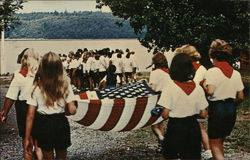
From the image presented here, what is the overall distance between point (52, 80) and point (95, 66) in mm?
11621

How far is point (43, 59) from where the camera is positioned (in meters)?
3.99

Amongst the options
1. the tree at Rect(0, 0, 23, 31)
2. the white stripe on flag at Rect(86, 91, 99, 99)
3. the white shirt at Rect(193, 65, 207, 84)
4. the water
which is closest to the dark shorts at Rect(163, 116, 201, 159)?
the white shirt at Rect(193, 65, 207, 84)

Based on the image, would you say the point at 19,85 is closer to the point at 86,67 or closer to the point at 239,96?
the point at 239,96

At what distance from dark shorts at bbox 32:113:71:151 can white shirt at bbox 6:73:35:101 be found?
2.68 ft

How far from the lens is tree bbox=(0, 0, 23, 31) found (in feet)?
36.1

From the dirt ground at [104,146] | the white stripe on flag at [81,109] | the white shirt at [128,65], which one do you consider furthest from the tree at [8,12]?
the white stripe on flag at [81,109]

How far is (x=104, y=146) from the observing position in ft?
23.2

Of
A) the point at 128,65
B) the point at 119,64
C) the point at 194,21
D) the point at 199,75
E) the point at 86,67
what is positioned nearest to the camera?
the point at 199,75

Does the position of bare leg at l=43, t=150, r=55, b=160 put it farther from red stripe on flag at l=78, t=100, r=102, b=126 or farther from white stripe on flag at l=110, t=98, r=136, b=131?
white stripe on flag at l=110, t=98, r=136, b=131

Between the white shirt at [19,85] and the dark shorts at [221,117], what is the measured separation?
6.73 feet

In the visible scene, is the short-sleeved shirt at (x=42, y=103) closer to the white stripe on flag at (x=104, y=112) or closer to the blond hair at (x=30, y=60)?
the blond hair at (x=30, y=60)

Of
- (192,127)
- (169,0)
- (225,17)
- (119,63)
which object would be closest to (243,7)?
(225,17)

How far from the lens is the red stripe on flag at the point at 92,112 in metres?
5.84

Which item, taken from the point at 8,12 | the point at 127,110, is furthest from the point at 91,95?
the point at 8,12
